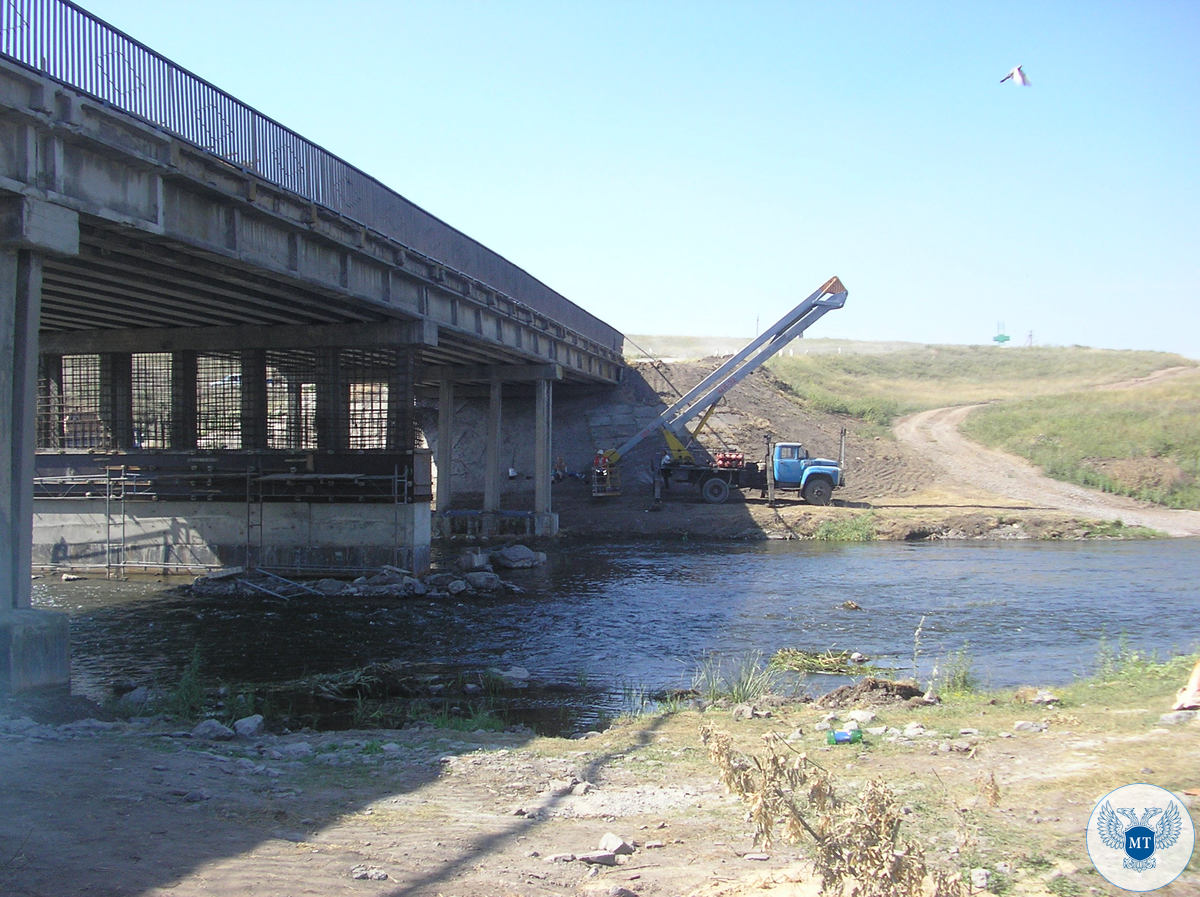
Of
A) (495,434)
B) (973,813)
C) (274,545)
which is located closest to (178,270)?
(274,545)

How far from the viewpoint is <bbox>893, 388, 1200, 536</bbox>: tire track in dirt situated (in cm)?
3681

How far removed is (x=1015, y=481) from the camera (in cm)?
4306

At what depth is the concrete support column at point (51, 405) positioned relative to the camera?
89.9 ft

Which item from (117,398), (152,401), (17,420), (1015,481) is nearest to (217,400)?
(152,401)

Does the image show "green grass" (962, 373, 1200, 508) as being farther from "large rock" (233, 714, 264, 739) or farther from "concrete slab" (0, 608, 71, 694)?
"concrete slab" (0, 608, 71, 694)

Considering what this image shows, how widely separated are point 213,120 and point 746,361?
92.0 feet

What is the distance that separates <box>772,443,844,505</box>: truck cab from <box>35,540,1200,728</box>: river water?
10750 millimetres

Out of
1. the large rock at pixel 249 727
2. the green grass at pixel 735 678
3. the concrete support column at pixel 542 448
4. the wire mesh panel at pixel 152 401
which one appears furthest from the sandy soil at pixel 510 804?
the concrete support column at pixel 542 448

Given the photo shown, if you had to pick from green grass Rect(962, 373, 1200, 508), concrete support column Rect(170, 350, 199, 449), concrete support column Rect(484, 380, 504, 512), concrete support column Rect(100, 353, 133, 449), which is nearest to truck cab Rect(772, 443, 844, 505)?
concrete support column Rect(484, 380, 504, 512)

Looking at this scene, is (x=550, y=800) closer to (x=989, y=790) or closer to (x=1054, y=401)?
(x=989, y=790)

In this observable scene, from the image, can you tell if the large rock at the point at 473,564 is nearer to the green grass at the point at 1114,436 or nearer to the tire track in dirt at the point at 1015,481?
the tire track in dirt at the point at 1015,481

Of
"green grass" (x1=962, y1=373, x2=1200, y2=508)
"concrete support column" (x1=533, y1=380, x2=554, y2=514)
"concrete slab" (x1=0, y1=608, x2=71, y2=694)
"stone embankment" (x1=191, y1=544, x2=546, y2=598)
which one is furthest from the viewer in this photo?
"green grass" (x1=962, y1=373, x2=1200, y2=508)

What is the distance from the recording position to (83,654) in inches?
640

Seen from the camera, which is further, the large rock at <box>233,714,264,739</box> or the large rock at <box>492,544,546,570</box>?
the large rock at <box>492,544,546,570</box>
